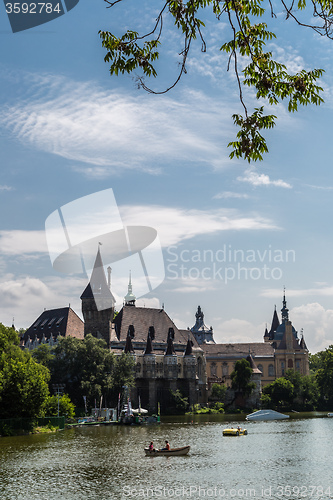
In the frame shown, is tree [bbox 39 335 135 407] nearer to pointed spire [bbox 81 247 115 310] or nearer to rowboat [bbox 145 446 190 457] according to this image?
pointed spire [bbox 81 247 115 310]

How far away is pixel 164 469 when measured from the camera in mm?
36750

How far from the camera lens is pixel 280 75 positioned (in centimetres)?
1046

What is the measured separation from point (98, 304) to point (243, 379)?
1356 inches

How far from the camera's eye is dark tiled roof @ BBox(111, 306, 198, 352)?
389ft

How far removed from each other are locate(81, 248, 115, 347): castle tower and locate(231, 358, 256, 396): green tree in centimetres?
2962

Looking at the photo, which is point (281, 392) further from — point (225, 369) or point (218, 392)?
point (225, 369)

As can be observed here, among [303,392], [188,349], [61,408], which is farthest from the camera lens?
[303,392]

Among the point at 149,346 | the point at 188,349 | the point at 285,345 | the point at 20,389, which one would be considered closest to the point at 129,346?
the point at 149,346

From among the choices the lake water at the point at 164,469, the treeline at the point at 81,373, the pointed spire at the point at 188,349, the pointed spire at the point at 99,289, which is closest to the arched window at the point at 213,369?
the pointed spire at the point at 188,349

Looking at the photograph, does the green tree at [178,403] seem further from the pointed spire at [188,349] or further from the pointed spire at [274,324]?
the pointed spire at [274,324]

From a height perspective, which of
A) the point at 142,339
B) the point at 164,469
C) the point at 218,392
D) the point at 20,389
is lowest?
the point at 164,469

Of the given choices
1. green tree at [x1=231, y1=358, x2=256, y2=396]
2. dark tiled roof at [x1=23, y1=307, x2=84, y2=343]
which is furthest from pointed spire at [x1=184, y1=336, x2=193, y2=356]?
dark tiled roof at [x1=23, y1=307, x2=84, y2=343]

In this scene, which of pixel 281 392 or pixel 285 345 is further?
pixel 285 345

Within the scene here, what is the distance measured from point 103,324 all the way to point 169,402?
772 inches
